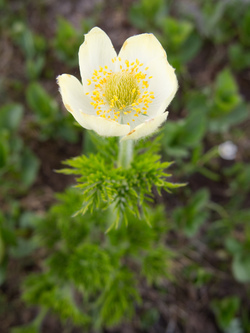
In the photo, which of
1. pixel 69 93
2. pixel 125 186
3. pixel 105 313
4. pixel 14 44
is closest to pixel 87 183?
pixel 125 186

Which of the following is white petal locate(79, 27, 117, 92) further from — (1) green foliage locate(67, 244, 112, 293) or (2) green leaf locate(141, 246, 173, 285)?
(2) green leaf locate(141, 246, 173, 285)

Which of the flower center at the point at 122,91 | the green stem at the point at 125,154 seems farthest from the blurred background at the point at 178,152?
the flower center at the point at 122,91

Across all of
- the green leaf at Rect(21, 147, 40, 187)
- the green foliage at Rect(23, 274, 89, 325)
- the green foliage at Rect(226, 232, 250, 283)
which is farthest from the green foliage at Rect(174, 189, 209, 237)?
the green leaf at Rect(21, 147, 40, 187)

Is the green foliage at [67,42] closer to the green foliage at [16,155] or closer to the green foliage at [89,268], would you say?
the green foliage at [16,155]

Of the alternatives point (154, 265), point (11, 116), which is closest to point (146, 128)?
point (154, 265)

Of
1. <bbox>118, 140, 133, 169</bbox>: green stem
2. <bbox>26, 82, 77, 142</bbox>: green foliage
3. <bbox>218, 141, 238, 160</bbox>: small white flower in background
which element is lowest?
<bbox>218, 141, 238, 160</bbox>: small white flower in background

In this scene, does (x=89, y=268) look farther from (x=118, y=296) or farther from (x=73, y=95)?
(x=73, y=95)

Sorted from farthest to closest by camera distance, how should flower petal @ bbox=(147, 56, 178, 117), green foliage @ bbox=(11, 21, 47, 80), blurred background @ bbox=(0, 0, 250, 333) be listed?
green foliage @ bbox=(11, 21, 47, 80), blurred background @ bbox=(0, 0, 250, 333), flower petal @ bbox=(147, 56, 178, 117)

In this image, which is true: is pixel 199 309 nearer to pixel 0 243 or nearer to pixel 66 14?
pixel 0 243

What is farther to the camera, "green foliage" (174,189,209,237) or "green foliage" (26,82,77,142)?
"green foliage" (26,82,77,142)
